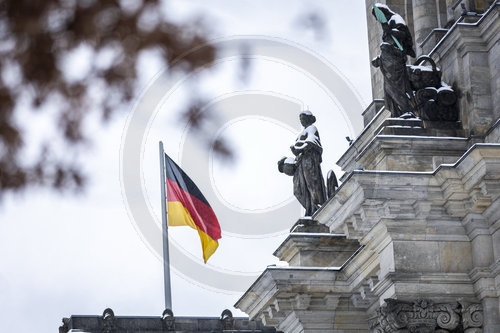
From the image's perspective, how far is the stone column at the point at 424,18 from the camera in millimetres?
25531

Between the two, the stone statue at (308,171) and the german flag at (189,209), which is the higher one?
the german flag at (189,209)

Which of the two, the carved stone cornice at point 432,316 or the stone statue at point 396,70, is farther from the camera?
the stone statue at point 396,70

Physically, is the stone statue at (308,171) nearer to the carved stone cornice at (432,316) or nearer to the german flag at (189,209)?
the carved stone cornice at (432,316)

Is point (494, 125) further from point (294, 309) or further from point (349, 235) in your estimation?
point (294, 309)

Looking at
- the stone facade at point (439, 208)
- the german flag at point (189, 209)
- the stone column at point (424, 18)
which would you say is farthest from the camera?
the german flag at point (189, 209)

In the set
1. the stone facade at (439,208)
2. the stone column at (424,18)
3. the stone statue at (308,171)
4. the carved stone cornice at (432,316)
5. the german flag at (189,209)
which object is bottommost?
the carved stone cornice at (432,316)

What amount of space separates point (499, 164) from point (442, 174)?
1.14 meters

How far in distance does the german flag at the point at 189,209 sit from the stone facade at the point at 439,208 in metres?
10.4

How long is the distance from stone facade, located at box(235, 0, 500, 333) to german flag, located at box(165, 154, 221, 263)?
1041 cm

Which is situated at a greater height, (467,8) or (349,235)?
(467,8)

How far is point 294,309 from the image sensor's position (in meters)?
24.3

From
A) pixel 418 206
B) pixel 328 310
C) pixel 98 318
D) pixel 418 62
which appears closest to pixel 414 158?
pixel 418 206

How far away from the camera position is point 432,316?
20078 mm

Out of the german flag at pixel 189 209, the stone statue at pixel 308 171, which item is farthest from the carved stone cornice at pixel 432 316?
the german flag at pixel 189 209
